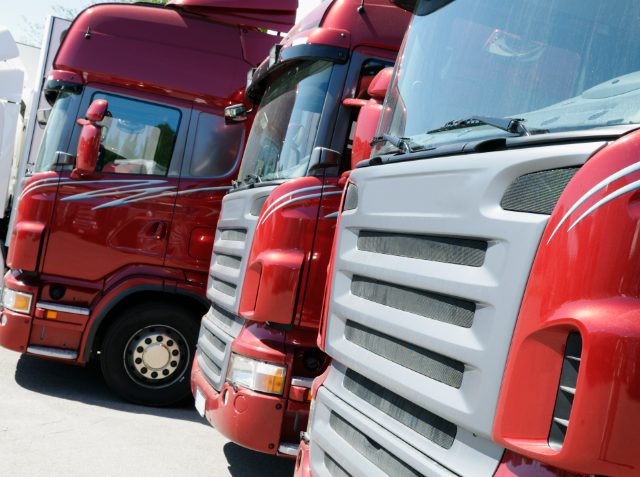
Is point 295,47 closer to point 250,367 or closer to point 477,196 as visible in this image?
point 250,367

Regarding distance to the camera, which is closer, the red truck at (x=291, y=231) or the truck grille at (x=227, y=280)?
the red truck at (x=291, y=231)

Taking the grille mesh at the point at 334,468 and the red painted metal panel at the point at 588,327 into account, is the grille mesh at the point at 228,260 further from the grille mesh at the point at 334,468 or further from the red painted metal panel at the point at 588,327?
the red painted metal panel at the point at 588,327

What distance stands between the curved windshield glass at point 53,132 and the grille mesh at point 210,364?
2366mm

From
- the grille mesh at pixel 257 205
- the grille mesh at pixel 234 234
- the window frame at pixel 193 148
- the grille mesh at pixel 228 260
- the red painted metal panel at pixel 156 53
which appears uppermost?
the red painted metal panel at pixel 156 53

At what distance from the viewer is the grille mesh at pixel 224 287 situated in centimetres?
443

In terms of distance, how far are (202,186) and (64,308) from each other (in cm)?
161

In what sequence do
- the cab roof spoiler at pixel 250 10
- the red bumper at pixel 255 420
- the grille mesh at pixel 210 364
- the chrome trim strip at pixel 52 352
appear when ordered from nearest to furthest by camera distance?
the red bumper at pixel 255 420 → the grille mesh at pixel 210 364 → the chrome trim strip at pixel 52 352 → the cab roof spoiler at pixel 250 10

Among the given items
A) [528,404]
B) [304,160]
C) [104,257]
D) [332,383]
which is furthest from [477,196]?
[104,257]

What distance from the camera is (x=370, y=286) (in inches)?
107

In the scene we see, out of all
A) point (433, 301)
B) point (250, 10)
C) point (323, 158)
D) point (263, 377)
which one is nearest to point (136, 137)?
point (250, 10)

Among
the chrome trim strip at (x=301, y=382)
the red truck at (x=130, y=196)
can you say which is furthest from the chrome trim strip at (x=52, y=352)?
the chrome trim strip at (x=301, y=382)

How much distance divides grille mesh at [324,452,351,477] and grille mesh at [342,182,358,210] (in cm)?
113

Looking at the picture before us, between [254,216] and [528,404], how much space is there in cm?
275

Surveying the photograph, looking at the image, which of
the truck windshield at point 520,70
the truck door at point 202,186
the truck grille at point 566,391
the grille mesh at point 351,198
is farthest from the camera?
the truck door at point 202,186
